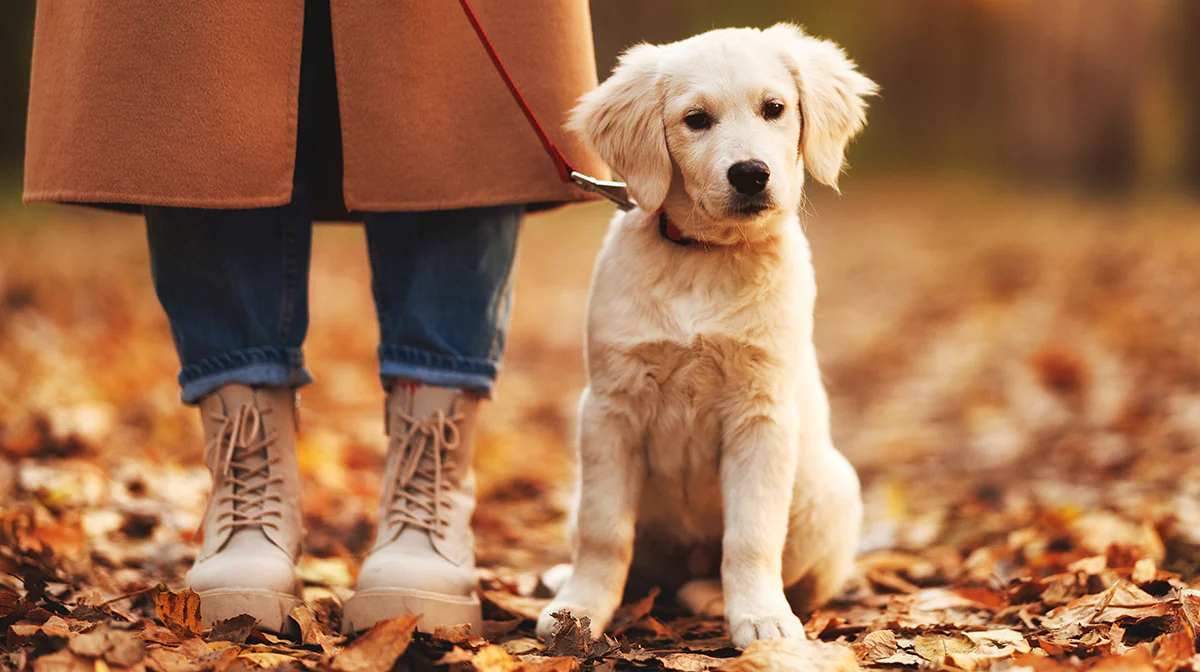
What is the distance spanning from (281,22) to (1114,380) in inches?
183

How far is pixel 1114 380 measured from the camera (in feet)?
17.7

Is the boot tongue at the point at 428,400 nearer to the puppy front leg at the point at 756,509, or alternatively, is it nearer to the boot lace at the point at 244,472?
the boot lace at the point at 244,472

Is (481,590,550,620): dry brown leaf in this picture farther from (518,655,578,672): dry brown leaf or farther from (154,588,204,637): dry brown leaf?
(154,588,204,637): dry brown leaf

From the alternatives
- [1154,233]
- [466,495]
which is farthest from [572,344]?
[1154,233]

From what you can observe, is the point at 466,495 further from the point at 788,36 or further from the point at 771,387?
the point at 788,36

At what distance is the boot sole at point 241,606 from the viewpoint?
2.22 m

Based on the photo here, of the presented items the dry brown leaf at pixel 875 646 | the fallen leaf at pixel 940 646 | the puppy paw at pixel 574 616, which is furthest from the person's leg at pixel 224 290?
the fallen leaf at pixel 940 646

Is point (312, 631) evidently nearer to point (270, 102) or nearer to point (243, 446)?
point (243, 446)

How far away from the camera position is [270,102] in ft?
7.50

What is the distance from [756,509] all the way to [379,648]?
854 mm

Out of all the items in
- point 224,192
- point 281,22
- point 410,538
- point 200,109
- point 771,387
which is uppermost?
point 281,22

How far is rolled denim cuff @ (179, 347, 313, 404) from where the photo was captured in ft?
7.86

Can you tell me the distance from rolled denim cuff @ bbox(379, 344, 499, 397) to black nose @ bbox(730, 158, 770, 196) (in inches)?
29.4

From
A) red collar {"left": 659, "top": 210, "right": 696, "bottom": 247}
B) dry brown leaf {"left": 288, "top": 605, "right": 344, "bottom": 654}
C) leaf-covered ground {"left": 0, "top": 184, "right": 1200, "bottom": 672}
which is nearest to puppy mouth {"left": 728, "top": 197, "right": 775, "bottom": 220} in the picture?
red collar {"left": 659, "top": 210, "right": 696, "bottom": 247}
